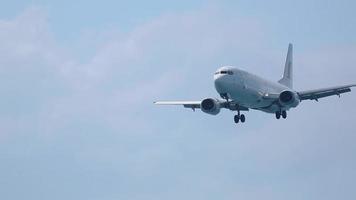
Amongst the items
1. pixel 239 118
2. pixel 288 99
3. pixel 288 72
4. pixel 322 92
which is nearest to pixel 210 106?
pixel 239 118

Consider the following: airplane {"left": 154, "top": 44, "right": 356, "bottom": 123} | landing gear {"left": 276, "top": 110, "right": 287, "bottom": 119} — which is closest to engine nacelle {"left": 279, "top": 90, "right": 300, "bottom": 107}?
airplane {"left": 154, "top": 44, "right": 356, "bottom": 123}

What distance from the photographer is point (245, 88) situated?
3531 inches

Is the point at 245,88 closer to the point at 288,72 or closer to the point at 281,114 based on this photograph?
the point at 281,114

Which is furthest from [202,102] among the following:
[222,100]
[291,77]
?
[291,77]

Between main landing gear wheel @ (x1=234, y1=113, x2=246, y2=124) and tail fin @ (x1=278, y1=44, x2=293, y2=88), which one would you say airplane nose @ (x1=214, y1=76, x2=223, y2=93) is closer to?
main landing gear wheel @ (x1=234, y1=113, x2=246, y2=124)

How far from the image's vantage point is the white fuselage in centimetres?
8856

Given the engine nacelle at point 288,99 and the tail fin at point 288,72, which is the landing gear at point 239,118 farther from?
the tail fin at point 288,72

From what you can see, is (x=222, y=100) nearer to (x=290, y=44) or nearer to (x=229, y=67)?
(x=229, y=67)

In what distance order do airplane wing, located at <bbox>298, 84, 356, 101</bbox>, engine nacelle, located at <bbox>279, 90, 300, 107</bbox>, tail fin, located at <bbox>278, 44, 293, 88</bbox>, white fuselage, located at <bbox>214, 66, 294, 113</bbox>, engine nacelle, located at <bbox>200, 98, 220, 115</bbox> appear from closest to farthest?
white fuselage, located at <bbox>214, 66, 294, 113</bbox> < airplane wing, located at <bbox>298, 84, 356, 101</bbox> < engine nacelle, located at <bbox>279, 90, 300, 107</bbox> < engine nacelle, located at <bbox>200, 98, 220, 115</bbox> < tail fin, located at <bbox>278, 44, 293, 88</bbox>

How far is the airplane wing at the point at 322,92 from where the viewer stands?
92275 millimetres

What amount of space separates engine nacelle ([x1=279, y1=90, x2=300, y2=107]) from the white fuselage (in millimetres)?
796

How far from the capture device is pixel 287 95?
92.9 metres

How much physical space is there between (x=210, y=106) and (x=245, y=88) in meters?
6.00

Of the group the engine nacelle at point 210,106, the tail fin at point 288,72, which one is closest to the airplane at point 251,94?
the engine nacelle at point 210,106
